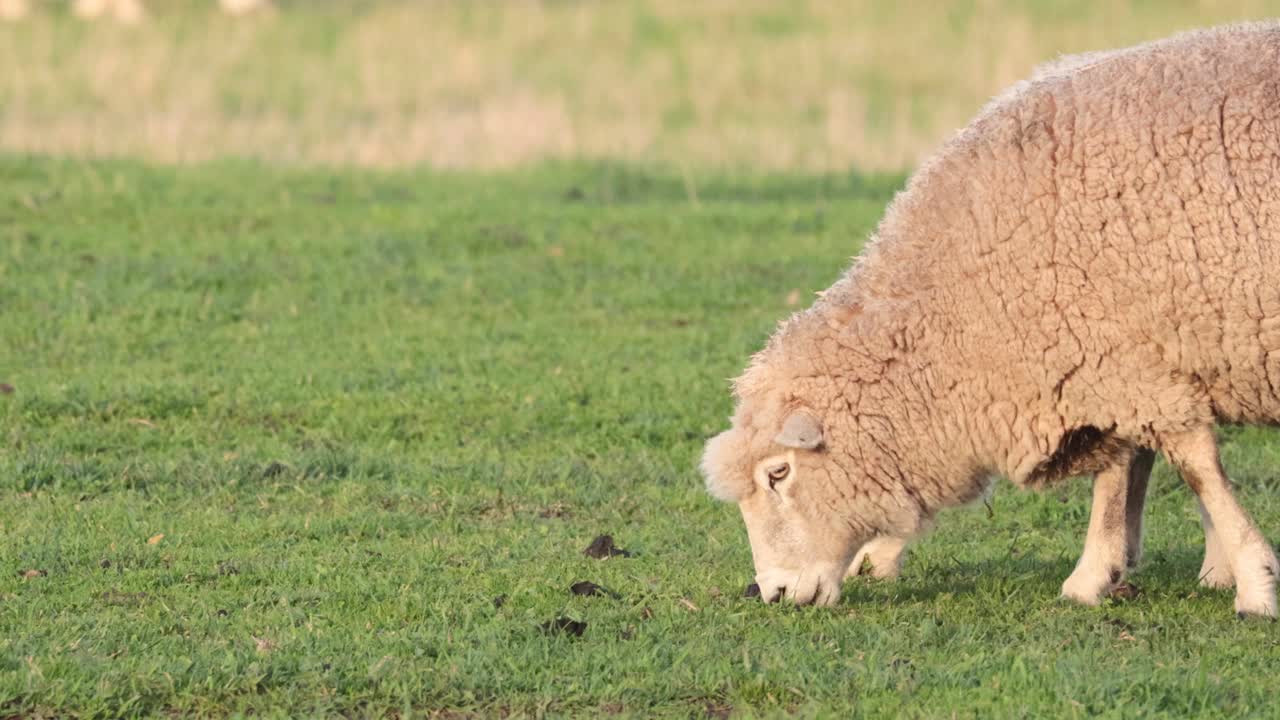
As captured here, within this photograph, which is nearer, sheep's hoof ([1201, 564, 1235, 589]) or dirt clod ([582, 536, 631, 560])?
sheep's hoof ([1201, 564, 1235, 589])

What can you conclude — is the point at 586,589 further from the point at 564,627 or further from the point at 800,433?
the point at 800,433

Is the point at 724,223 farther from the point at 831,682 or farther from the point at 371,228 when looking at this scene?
the point at 831,682

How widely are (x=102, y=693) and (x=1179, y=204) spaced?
12.9 ft

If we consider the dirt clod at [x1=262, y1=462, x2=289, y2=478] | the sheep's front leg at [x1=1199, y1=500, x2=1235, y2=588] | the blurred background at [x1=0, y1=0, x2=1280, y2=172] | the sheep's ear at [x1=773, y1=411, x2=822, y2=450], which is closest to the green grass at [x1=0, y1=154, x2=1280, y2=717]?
the dirt clod at [x1=262, y1=462, x2=289, y2=478]

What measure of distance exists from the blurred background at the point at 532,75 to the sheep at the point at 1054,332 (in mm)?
11759

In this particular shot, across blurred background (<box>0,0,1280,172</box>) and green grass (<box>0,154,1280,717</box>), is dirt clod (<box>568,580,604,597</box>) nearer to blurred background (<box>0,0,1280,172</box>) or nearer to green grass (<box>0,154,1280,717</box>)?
green grass (<box>0,154,1280,717</box>)

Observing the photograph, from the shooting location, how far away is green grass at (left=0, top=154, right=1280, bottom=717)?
222 inches

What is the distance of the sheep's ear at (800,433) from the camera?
6766 mm

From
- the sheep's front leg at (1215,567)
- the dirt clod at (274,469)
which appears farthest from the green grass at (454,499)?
the sheep's front leg at (1215,567)

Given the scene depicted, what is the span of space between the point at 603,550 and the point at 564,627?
126 centimetres

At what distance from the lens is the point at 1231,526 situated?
6590 mm

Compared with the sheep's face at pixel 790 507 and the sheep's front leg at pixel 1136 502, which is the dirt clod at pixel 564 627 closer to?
the sheep's face at pixel 790 507

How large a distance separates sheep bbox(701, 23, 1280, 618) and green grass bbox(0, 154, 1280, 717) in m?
0.35

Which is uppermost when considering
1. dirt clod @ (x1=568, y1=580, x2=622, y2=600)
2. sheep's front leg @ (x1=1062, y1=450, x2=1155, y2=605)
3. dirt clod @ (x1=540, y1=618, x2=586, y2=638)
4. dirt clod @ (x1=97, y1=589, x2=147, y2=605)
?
sheep's front leg @ (x1=1062, y1=450, x2=1155, y2=605)
